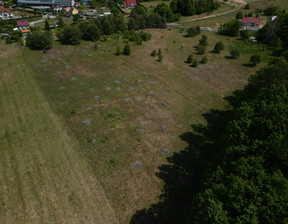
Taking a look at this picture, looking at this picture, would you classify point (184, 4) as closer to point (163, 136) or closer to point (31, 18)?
point (31, 18)

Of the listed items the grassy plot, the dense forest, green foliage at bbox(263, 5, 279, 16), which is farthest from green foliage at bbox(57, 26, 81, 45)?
green foliage at bbox(263, 5, 279, 16)

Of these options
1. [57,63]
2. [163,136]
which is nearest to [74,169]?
[163,136]

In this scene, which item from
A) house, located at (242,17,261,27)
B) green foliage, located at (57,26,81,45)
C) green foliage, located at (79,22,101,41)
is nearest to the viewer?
green foliage, located at (57,26,81,45)

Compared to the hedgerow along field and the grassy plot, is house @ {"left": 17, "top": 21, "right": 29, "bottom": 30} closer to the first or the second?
the hedgerow along field

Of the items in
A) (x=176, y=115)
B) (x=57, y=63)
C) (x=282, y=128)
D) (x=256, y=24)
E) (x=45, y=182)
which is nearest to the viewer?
(x=282, y=128)

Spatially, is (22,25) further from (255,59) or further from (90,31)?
(255,59)

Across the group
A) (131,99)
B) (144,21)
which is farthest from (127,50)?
(144,21)
